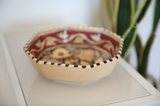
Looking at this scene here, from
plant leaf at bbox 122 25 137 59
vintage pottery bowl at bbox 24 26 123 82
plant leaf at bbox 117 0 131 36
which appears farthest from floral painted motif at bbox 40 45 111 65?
plant leaf at bbox 117 0 131 36

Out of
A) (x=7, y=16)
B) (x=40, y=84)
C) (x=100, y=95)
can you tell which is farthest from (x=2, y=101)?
(x=7, y=16)

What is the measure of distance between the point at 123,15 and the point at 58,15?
1.11ft

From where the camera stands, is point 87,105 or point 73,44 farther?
point 73,44

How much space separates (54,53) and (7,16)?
0.37m

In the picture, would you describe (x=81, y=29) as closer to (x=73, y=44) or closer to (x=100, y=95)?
(x=73, y=44)

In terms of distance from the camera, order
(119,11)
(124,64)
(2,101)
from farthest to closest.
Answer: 1. (119,11)
2. (124,64)
3. (2,101)

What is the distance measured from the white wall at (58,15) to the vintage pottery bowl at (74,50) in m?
0.24

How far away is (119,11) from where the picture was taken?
68cm

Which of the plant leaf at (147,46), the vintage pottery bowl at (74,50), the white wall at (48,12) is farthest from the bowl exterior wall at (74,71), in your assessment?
the white wall at (48,12)

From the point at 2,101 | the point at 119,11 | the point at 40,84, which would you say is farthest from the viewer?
the point at 119,11

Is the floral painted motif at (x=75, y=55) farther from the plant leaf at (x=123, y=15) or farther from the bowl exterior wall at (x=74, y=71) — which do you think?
the plant leaf at (x=123, y=15)

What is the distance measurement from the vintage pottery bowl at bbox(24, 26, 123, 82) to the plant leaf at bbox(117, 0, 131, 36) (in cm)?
17

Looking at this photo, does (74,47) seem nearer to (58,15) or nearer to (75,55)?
(75,55)

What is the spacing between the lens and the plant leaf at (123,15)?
662 mm
